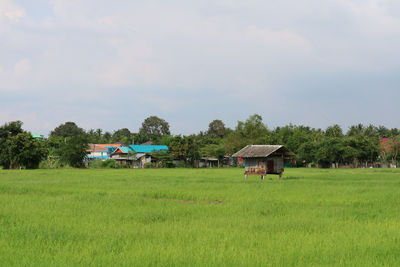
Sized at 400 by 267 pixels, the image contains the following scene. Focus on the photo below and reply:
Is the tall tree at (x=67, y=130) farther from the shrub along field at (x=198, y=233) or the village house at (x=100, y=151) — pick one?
the shrub along field at (x=198, y=233)

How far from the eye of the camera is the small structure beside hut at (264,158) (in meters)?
27.5

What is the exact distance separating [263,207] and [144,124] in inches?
4025

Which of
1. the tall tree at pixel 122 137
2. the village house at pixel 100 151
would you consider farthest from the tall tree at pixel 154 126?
the village house at pixel 100 151

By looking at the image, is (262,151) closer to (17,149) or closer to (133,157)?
(17,149)

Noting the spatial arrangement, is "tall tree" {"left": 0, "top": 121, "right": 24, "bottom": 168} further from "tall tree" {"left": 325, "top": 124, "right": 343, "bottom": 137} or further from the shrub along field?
"tall tree" {"left": 325, "top": 124, "right": 343, "bottom": 137}

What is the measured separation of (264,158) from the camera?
27484 mm

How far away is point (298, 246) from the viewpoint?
23.7 feet

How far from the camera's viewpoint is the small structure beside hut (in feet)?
90.1

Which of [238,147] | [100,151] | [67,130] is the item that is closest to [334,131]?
[238,147]

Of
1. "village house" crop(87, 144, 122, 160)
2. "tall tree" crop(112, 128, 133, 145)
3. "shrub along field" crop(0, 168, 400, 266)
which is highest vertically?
"tall tree" crop(112, 128, 133, 145)

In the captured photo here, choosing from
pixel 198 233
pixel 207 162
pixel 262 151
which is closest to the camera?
pixel 198 233

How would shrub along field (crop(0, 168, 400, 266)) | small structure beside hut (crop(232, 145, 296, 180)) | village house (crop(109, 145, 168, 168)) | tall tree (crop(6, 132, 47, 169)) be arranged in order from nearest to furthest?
1. shrub along field (crop(0, 168, 400, 266))
2. small structure beside hut (crop(232, 145, 296, 180))
3. tall tree (crop(6, 132, 47, 169))
4. village house (crop(109, 145, 168, 168))

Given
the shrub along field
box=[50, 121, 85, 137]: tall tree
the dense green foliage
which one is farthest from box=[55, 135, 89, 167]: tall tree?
box=[50, 121, 85, 137]: tall tree

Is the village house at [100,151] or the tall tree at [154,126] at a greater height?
the tall tree at [154,126]
